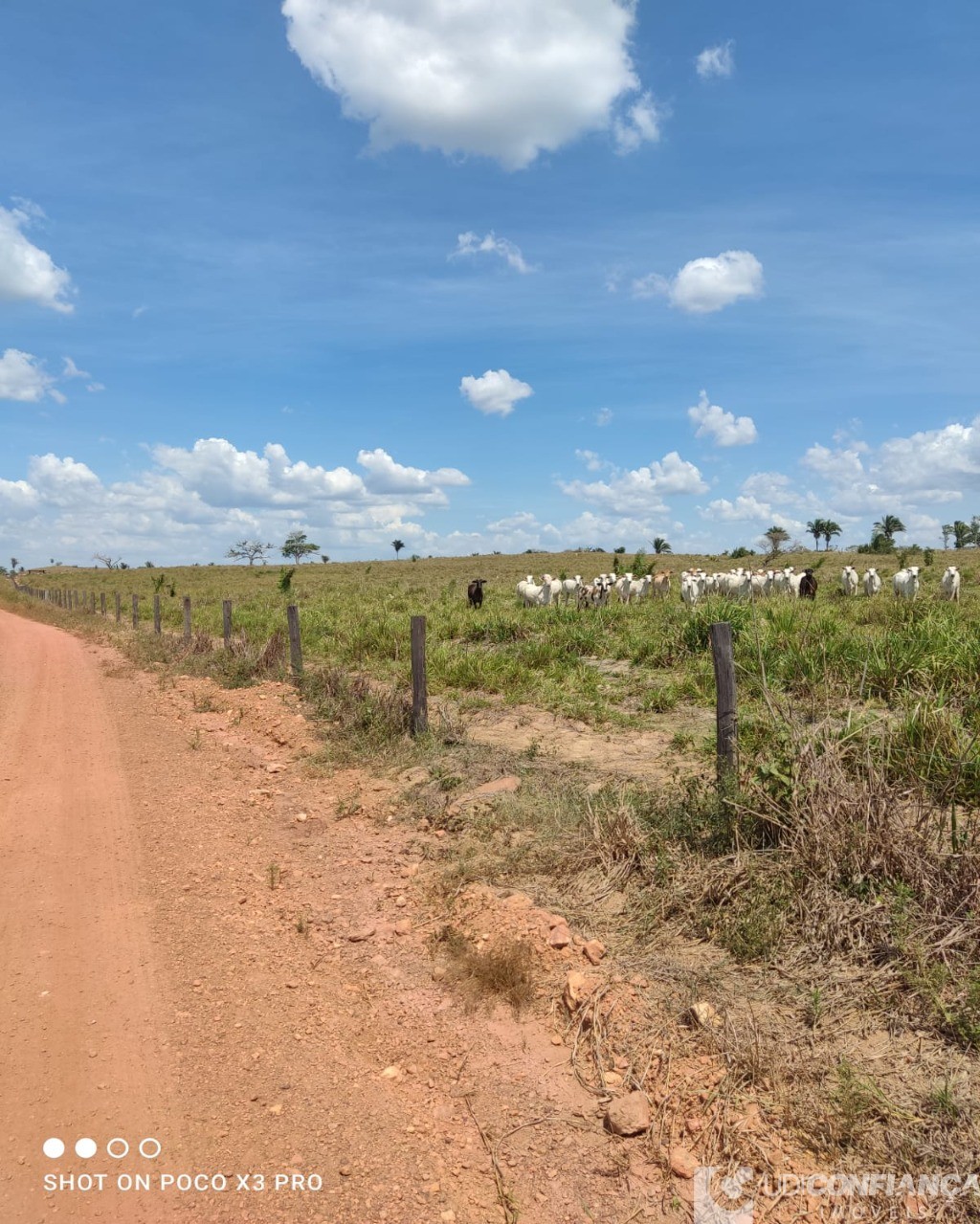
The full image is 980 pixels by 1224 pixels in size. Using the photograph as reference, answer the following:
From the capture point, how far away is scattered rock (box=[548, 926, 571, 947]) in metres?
4.13

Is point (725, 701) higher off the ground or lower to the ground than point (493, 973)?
higher

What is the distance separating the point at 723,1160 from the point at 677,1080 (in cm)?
36

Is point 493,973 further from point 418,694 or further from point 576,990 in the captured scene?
point 418,694

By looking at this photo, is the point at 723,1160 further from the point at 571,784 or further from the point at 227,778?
the point at 227,778

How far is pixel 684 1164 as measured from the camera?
9.66 ft

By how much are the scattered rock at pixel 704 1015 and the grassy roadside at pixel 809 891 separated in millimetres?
81

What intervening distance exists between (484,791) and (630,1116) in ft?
11.2

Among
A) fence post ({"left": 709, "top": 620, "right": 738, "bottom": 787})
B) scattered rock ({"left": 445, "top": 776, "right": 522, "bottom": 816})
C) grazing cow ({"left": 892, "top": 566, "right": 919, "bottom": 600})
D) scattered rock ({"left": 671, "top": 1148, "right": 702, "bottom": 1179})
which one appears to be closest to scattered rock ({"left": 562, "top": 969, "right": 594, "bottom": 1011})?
scattered rock ({"left": 671, "top": 1148, "right": 702, "bottom": 1179})

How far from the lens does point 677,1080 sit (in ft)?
10.7

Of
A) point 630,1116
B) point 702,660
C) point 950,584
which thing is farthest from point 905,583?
point 630,1116

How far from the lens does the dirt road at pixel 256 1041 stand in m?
2.83

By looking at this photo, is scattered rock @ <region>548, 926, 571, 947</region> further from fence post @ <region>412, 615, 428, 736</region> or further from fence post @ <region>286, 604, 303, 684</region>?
fence post @ <region>286, 604, 303, 684</region>

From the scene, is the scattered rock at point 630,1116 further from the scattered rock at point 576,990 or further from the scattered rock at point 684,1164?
the scattered rock at point 576,990

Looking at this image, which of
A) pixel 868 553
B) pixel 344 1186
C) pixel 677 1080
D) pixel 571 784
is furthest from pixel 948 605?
pixel 868 553
